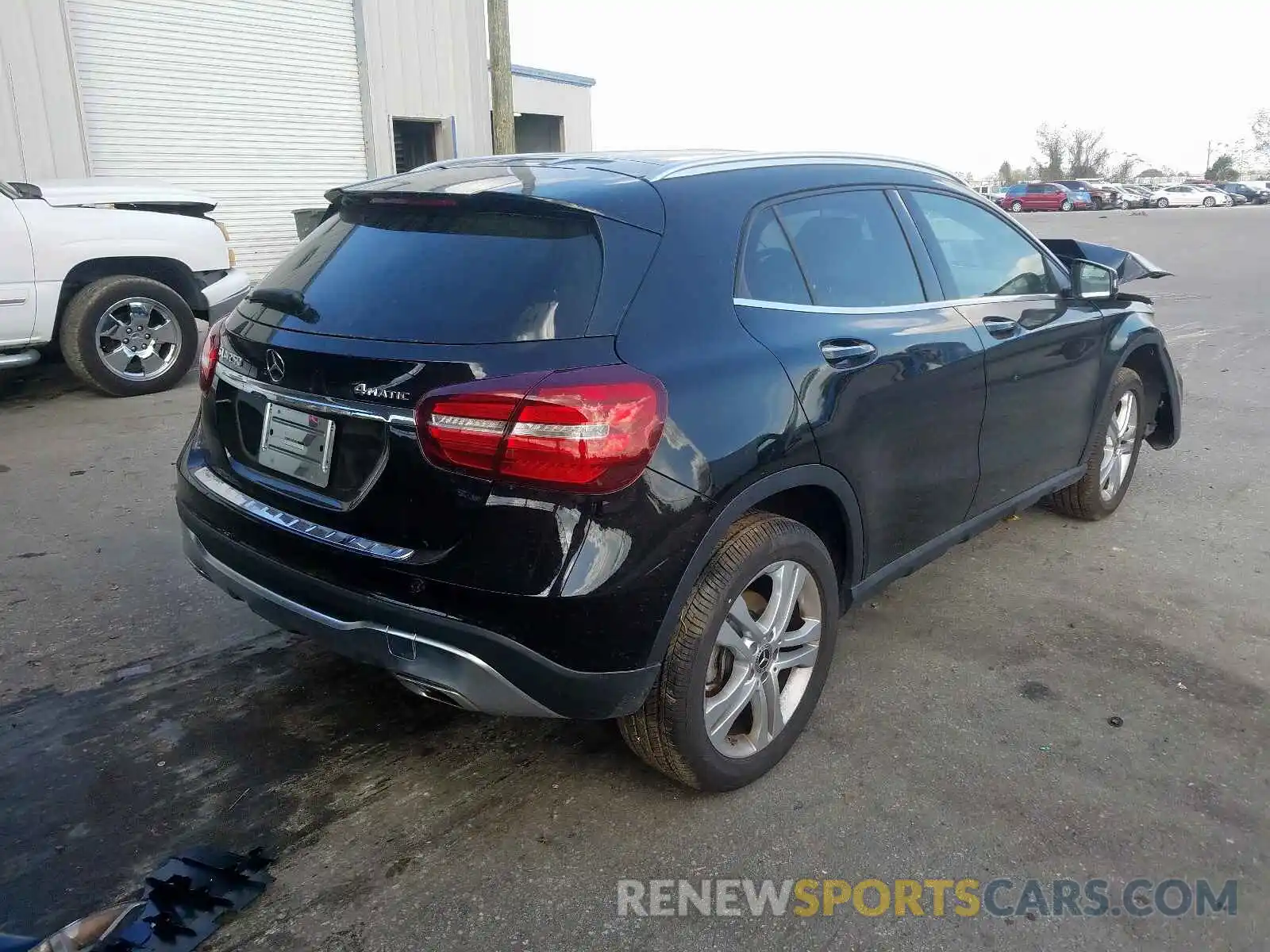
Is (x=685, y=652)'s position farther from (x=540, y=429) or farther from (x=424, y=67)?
(x=424, y=67)

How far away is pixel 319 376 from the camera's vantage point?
256 cm

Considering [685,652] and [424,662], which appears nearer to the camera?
[424,662]

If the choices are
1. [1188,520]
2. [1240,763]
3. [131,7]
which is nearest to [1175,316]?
[1188,520]

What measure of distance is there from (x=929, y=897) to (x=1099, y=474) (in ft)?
9.81

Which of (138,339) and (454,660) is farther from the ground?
(454,660)

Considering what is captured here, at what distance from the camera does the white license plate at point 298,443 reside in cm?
257

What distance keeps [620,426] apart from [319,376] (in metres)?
0.81

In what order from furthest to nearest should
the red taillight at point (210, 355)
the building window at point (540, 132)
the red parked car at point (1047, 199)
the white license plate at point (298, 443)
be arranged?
the red parked car at point (1047, 199) → the building window at point (540, 132) → the red taillight at point (210, 355) → the white license plate at point (298, 443)

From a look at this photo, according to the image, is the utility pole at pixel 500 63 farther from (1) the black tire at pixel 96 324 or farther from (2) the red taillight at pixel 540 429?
(2) the red taillight at pixel 540 429

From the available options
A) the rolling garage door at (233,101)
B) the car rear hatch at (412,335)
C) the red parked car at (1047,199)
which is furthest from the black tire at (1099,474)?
→ the red parked car at (1047,199)

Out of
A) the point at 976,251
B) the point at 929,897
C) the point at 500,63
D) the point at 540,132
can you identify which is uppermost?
the point at 500,63

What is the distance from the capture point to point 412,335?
2.49 meters

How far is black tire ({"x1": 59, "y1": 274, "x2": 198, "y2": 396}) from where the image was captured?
7320 mm

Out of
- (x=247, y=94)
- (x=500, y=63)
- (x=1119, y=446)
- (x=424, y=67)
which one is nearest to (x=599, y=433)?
(x=1119, y=446)
